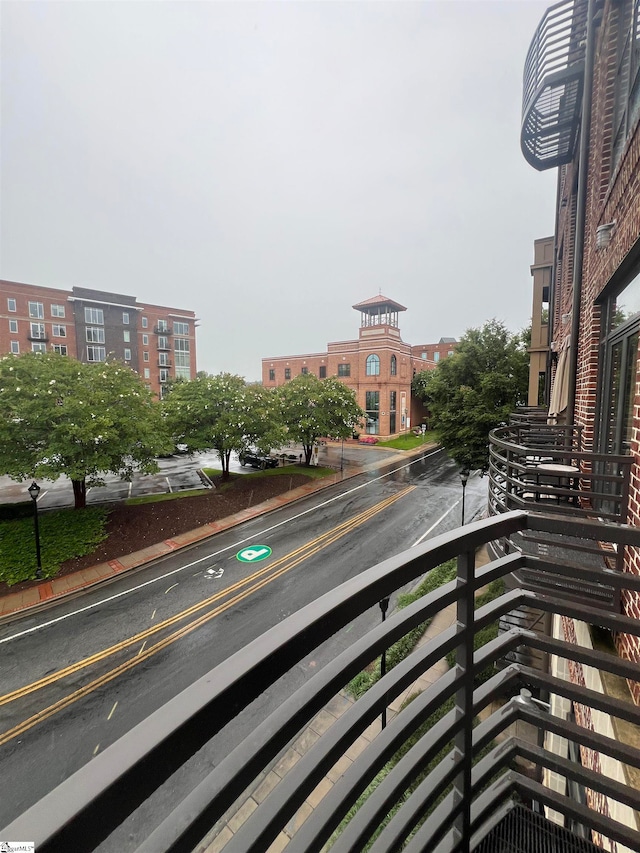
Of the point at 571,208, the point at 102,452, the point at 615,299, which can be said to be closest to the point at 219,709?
the point at 615,299

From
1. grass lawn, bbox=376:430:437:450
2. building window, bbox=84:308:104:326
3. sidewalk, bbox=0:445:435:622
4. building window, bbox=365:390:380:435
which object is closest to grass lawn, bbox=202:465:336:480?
sidewalk, bbox=0:445:435:622

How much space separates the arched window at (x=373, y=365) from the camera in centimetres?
4078

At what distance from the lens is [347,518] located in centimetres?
1716

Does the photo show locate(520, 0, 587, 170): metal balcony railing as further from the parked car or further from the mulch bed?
the parked car

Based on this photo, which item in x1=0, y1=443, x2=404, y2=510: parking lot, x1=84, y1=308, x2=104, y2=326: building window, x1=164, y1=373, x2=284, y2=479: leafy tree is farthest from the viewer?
x1=84, y1=308, x2=104, y2=326: building window

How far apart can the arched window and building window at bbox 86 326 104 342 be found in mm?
31773

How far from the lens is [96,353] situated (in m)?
46.3

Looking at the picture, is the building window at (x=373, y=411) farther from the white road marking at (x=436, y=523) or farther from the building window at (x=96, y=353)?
the building window at (x=96, y=353)

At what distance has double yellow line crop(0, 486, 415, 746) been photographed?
7.36 meters

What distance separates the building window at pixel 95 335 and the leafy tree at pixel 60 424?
34.5 m

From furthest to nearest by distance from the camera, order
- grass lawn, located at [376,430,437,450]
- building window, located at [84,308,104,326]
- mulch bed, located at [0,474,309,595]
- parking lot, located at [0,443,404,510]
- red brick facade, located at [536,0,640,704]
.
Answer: building window, located at [84,308,104,326] → grass lawn, located at [376,430,437,450] → parking lot, located at [0,443,404,510] → mulch bed, located at [0,474,309,595] → red brick facade, located at [536,0,640,704]

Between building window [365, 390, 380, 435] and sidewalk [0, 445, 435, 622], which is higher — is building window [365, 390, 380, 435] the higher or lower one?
the higher one

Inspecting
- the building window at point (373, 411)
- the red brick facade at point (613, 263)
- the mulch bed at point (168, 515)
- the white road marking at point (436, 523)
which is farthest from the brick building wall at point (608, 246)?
the building window at point (373, 411)

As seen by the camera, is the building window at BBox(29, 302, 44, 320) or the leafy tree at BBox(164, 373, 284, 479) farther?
the building window at BBox(29, 302, 44, 320)
